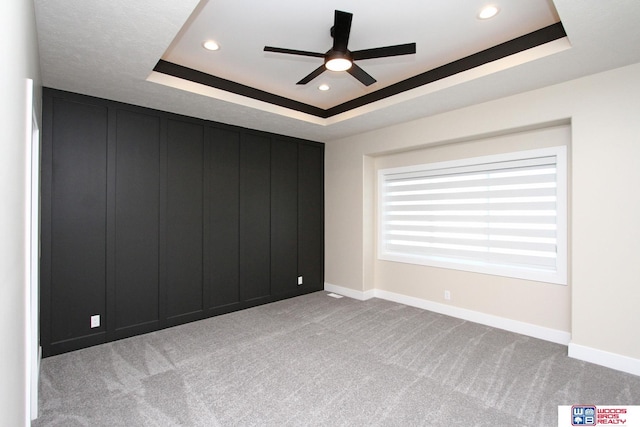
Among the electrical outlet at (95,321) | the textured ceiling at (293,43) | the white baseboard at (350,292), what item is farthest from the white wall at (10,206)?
the white baseboard at (350,292)

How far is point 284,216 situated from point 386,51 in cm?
332

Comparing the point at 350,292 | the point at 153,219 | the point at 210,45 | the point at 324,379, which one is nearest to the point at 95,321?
the point at 153,219

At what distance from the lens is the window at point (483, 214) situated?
356cm

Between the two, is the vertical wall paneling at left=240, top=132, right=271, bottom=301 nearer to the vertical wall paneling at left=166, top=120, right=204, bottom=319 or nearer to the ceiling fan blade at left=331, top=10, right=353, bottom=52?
the vertical wall paneling at left=166, top=120, right=204, bottom=319

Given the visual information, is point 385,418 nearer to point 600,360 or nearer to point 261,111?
point 600,360

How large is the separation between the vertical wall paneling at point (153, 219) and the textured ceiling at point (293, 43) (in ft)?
1.32

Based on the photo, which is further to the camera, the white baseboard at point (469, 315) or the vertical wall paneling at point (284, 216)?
the vertical wall paneling at point (284, 216)

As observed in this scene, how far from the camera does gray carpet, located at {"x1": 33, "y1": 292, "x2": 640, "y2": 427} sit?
2271 mm

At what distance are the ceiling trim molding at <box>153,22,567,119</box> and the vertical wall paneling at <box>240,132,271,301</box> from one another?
824 mm

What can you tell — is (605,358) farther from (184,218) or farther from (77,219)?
(77,219)

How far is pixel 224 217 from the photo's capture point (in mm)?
4512

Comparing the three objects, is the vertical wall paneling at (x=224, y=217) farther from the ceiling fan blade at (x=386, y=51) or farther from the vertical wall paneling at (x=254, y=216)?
the ceiling fan blade at (x=386, y=51)

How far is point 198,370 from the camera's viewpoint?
9.49ft

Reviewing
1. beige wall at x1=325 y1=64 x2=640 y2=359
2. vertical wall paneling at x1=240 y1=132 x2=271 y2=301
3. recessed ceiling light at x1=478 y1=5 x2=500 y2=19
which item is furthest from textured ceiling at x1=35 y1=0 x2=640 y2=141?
vertical wall paneling at x1=240 y1=132 x2=271 y2=301
